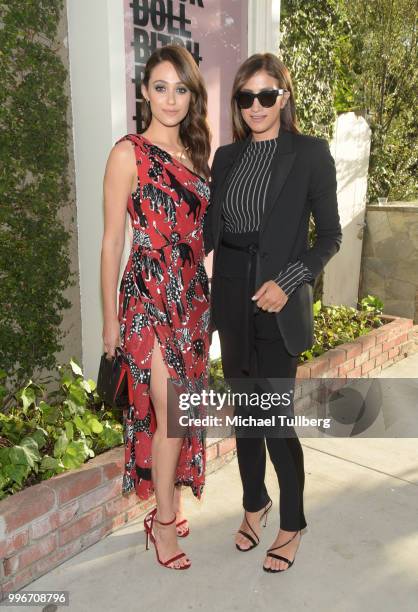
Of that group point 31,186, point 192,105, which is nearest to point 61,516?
point 31,186

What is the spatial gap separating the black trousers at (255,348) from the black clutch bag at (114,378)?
457 mm

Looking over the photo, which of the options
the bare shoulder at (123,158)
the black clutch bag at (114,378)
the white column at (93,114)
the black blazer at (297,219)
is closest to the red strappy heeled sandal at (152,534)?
the black clutch bag at (114,378)

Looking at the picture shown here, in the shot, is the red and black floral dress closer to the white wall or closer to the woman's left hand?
the woman's left hand

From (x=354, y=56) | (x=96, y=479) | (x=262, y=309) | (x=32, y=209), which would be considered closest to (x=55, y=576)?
(x=96, y=479)

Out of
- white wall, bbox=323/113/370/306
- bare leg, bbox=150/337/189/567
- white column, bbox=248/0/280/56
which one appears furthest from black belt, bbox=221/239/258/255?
white wall, bbox=323/113/370/306

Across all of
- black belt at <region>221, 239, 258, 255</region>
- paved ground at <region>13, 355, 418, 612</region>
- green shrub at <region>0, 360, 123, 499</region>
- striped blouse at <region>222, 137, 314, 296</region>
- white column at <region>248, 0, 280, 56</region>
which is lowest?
paved ground at <region>13, 355, 418, 612</region>

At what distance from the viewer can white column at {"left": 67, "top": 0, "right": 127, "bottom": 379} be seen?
10.7 ft

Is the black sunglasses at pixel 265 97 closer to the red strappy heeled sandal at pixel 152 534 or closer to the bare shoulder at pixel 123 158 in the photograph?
the bare shoulder at pixel 123 158

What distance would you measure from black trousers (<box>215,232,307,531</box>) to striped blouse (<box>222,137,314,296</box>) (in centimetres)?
7

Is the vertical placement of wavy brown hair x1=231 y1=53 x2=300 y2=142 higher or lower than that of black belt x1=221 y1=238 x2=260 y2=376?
higher

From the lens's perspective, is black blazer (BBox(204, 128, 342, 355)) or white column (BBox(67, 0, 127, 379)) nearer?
black blazer (BBox(204, 128, 342, 355))

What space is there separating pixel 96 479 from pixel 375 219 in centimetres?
517

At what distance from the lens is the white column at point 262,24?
14.5 ft

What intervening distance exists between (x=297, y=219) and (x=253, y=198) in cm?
20
